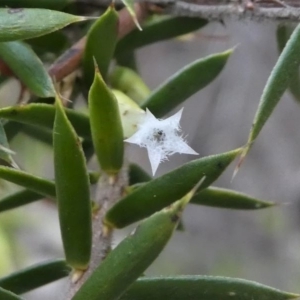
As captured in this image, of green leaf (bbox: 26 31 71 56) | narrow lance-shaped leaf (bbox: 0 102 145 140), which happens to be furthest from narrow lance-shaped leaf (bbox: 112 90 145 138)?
green leaf (bbox: 26 31 71 56)

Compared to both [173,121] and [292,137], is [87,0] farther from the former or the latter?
[292,137]

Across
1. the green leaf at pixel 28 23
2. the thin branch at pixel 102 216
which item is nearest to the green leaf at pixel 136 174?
the thin branch at pixel 102 216

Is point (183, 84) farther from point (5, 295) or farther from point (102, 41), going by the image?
point (5, 295)

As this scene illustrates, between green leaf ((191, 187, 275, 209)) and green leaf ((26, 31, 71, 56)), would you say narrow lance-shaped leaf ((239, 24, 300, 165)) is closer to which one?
green leaf ((191, 187, 275, 209))

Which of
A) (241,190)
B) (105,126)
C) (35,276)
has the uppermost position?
(105,126)

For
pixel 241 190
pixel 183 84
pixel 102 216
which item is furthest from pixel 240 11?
pixel 241 190

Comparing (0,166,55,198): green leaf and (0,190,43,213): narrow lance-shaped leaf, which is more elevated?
(0,166,55,198): green leaf

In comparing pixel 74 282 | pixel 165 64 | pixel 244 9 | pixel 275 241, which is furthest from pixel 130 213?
pixel 165 64
